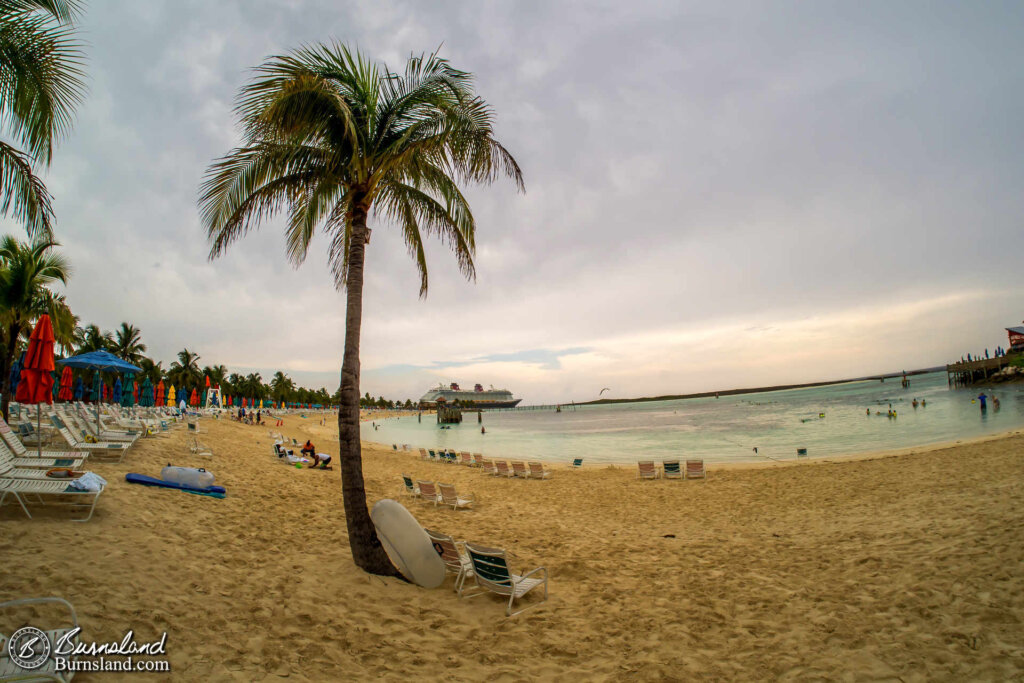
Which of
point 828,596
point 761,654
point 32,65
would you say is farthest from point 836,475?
point 32,65

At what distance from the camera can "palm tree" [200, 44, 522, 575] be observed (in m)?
5.35

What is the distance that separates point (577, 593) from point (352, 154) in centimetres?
619

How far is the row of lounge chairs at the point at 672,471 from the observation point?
14.4 metres

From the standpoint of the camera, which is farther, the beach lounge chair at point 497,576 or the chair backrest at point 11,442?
the chair backrest at point 11,442

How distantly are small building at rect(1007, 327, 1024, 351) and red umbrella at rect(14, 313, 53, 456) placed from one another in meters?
88.4

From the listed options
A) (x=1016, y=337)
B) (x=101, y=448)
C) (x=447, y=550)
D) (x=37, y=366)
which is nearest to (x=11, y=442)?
(x=37, y=366)

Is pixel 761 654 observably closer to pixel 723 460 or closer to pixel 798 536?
pixel 798 536

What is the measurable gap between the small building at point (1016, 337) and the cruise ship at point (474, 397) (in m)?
130

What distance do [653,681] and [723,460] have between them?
19660mm

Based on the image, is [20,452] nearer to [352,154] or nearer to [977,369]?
[352,154]

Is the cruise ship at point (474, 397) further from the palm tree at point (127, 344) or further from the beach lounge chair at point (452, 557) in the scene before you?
the beach lounge chair at point (452, 557)

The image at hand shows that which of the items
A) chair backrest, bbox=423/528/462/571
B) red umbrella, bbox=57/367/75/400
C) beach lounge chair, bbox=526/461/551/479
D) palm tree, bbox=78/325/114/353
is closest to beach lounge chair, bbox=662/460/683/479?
beach lounge chair, bbox=526/461/551/479

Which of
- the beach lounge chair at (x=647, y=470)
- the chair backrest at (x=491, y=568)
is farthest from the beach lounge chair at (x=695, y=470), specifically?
the chair backrest at (x=491, y=568)

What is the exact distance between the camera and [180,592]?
430cm
